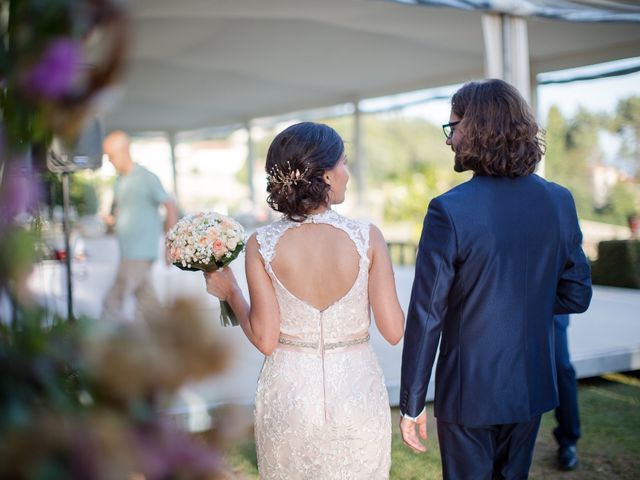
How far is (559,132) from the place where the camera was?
14.4 m

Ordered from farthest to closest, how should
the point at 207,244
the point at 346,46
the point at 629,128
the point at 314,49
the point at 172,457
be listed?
the point at 629,128
the point at 314,49
the point at 346,46
the point at 207,244
the point at 172,457

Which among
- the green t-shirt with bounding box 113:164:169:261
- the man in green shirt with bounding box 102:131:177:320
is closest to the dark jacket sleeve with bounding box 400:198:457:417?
the man in green shirt with bounding box 102:131:177:320

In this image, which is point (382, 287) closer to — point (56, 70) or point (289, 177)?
point (289, 177)

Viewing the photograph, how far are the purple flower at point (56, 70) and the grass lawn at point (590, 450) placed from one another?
3.06 meters

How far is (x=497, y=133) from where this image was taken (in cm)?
236

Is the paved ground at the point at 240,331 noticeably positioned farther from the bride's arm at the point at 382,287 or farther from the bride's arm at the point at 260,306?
the bride's arm at the point at 382,287

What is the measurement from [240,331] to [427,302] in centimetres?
163

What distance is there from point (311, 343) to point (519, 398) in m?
0.74

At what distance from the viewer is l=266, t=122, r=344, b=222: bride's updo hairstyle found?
8.31 ft

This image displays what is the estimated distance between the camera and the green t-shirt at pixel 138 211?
241 inches

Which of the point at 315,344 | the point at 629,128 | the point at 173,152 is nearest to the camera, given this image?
the point at 315,344

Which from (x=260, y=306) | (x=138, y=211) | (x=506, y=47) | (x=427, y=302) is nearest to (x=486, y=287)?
(x=427, y=302)

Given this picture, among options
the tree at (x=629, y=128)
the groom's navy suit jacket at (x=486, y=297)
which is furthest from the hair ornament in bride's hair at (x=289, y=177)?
the tree at (x=629, y=128)

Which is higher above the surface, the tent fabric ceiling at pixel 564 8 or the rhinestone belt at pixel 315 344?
the tent fabric ceiling at pixel 564 8
